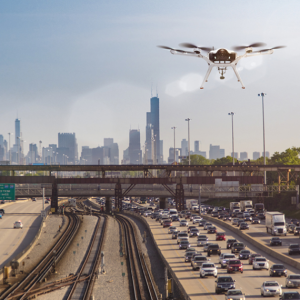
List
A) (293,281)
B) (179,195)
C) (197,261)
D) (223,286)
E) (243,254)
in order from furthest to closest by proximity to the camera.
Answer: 1. (179,195)
2. (243,254)
3. (197,261)
4. (293,281)
5. (223,286)

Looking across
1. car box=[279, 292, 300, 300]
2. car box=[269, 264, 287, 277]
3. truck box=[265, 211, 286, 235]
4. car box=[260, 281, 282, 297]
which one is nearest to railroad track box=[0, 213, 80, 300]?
car box=[260, 281, 282, 297]

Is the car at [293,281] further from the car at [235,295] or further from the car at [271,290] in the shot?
the car at [235,295]

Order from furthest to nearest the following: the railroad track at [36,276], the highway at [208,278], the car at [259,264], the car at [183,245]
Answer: the car at [183,245] → the car at [259,264] → the railroad track at [36,276] → the highway at [208,278]

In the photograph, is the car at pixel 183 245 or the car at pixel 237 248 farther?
the car at pixel 183 245

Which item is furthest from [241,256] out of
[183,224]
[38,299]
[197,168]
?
[197,168]

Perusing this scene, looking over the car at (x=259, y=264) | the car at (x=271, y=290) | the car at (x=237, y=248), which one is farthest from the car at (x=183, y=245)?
the car at (x=271, y=290)

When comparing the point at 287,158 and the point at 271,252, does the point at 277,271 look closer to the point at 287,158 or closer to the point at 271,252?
the point at 271,252

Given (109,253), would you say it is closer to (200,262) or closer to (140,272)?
(140,272)

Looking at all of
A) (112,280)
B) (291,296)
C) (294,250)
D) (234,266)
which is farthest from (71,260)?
(291,296)
